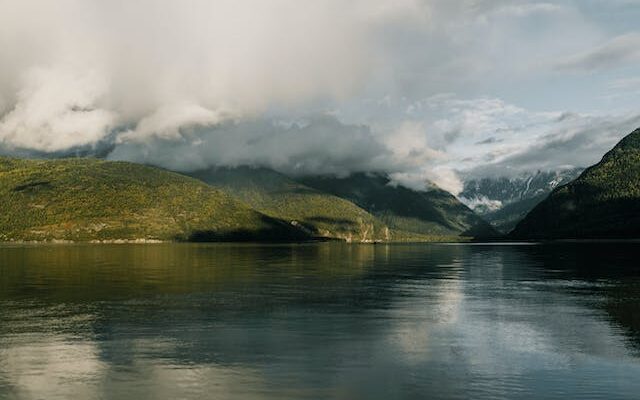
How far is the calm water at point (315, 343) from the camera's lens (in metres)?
39.6

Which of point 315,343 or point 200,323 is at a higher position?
point 200,323

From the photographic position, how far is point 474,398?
3706 cm

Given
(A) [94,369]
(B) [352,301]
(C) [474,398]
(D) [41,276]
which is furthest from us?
(D) [41,276]

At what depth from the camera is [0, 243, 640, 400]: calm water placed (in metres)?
39.6

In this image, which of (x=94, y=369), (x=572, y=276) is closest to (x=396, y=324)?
(x=94, y=369)

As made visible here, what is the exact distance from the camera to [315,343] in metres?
53.9

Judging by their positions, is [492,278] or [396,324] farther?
[492,278]

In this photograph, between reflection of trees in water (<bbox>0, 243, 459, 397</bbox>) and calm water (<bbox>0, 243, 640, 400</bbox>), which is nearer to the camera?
calm water (<bbox>0, 243, 640, 400</bbox>)

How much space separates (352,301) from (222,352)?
38.4 metres

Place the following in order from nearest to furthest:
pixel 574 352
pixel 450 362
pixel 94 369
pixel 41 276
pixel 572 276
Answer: pixel 94 369 → pixel 450 362 → pixel 574 352 → pixel 41 276 → pixel 572 276

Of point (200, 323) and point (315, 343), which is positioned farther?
point (200, 323)

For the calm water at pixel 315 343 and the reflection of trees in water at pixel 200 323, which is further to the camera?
the reflection of trees in water at pixel 200 323

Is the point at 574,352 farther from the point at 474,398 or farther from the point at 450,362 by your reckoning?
the point at 474,398

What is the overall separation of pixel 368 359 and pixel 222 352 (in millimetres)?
12159
